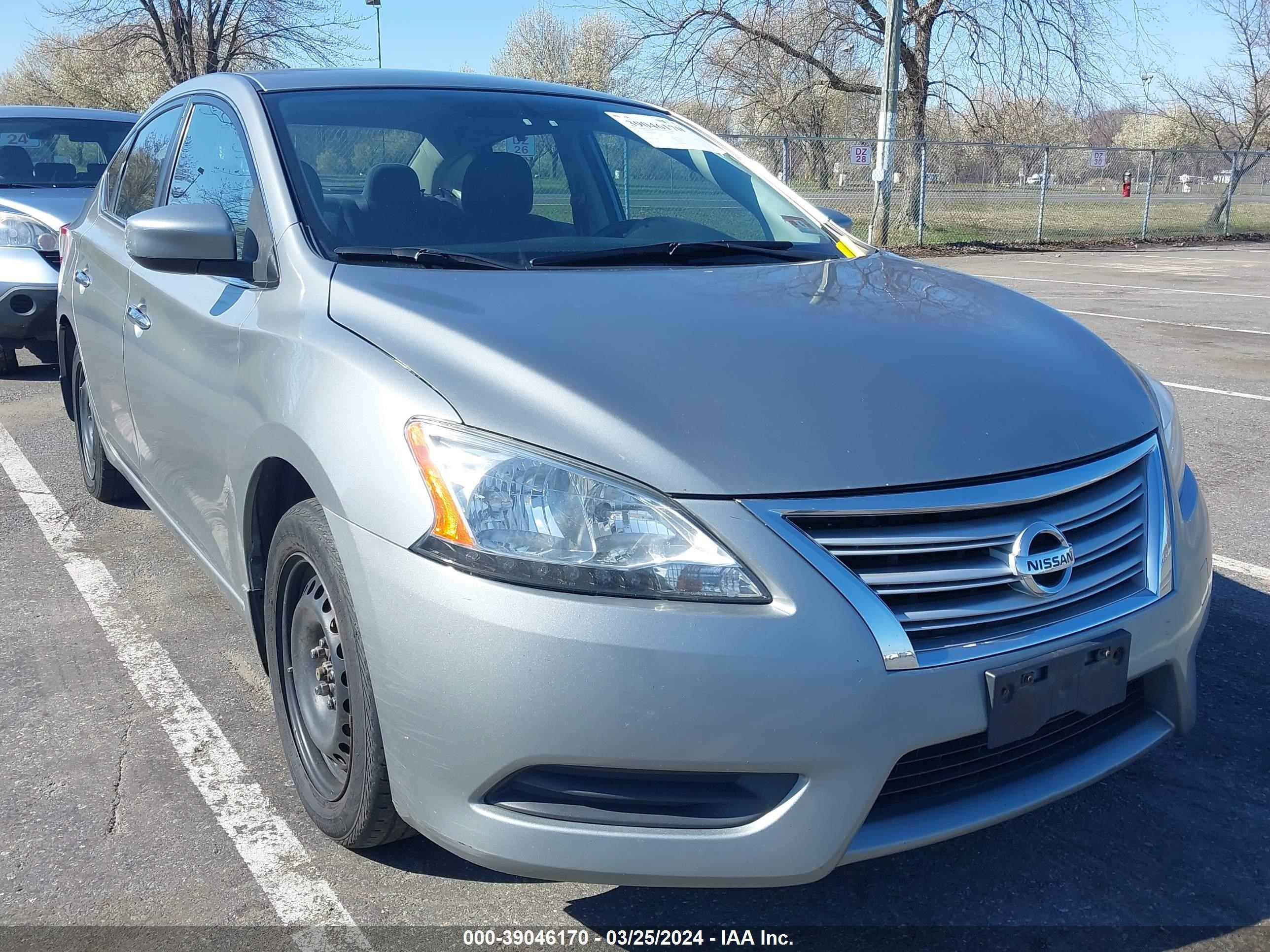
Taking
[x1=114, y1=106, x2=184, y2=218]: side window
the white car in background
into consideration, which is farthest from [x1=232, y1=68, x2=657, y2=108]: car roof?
the white car in background

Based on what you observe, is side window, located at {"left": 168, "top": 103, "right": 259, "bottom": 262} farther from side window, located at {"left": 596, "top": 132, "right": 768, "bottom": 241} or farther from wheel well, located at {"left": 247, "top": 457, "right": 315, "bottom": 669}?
side window, located at {"left": 596, "top": 132, "right": 768, "bottom": 241}

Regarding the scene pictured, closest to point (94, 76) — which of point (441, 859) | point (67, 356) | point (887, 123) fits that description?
point (887, 123)

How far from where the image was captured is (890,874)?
→ 239cm

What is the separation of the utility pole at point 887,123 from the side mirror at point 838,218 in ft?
51.3

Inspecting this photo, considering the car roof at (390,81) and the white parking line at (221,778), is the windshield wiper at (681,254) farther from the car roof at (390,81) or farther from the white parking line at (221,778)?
the white parking line at (221,778)

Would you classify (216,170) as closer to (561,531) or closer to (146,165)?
(146,165)

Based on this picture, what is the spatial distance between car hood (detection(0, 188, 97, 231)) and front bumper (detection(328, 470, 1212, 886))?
6385 mm

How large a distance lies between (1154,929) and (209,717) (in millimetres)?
2318

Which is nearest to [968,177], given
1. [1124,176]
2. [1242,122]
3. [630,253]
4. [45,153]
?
[1124,176]

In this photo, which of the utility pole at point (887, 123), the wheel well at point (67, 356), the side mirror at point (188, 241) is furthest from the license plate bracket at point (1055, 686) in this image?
the utility pole at point (887, 123)

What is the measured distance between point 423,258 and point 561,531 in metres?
1.04

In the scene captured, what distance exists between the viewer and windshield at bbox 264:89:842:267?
279 cm

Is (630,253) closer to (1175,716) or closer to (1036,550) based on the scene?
(1036,550)

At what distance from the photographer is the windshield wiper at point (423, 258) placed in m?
2.58
